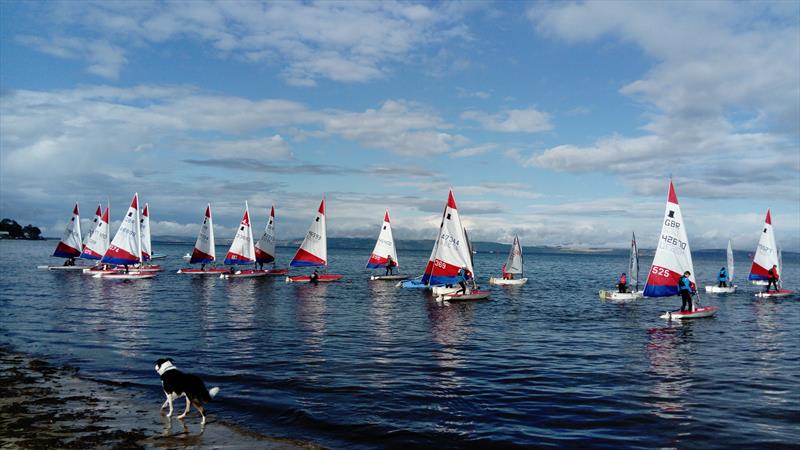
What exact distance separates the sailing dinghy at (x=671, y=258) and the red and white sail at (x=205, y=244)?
55691 millimetres

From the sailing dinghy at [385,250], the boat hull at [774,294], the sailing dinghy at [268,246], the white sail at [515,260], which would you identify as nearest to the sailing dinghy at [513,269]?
the white sail at [515,260]

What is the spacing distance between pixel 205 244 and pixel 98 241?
16.7 metres

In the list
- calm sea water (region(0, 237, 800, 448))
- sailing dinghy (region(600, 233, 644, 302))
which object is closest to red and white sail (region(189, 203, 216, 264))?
calm sea water (region(0, 237, 800, 448))

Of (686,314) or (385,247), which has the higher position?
(385,247)

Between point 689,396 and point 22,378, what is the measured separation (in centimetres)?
2048

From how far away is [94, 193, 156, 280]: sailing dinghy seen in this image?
61.7 meters

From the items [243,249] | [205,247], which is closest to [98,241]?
[205,247]

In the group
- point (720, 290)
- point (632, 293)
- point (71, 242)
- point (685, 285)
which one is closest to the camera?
point (685, 285)

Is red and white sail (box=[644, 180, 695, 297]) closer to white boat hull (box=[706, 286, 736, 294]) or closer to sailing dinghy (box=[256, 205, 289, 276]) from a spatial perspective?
white boat hull (box=[706, 286, 736, 294])

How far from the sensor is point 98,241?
78125 millimetres

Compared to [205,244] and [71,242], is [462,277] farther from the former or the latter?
[71,242]

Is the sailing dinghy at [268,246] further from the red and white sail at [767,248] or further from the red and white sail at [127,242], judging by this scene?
the red and white sail at [767,248]

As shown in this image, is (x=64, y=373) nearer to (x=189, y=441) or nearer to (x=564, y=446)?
(x=189, y=441)

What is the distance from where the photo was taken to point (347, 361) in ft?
69.7
